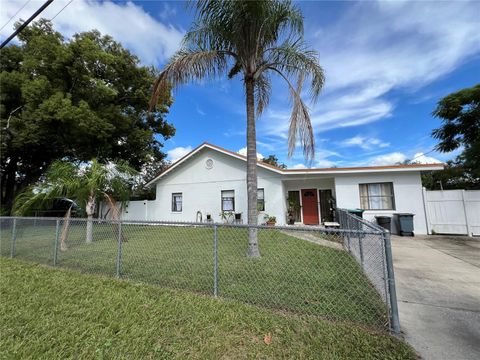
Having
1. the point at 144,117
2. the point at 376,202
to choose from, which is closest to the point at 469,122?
the point at 376,202

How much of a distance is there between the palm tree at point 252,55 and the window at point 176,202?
10371 millimetres

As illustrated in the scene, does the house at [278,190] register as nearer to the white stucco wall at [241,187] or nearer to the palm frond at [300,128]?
the white stucco wall at [241,187]

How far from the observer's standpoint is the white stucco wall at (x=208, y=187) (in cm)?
1402

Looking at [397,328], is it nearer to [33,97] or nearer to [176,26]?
[176,26]

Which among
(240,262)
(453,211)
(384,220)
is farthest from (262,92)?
(453,211)

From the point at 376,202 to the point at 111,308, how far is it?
12.4 meters

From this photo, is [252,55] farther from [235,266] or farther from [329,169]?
[329,169]

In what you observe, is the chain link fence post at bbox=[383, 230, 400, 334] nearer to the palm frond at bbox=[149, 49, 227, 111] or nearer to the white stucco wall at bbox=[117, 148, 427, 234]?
the palm frond at bbox=[149, 49, 227, 111]

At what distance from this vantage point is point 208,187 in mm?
15547

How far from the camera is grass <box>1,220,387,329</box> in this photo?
3775 millimetres

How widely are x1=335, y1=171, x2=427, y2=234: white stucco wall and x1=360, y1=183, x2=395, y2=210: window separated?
0.70 feet

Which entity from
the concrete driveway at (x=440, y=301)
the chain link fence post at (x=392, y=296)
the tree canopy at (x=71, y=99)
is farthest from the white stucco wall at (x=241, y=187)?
the chain link fence post at (x=392, y=296)

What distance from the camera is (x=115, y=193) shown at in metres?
10.2

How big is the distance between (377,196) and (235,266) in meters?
9.67
